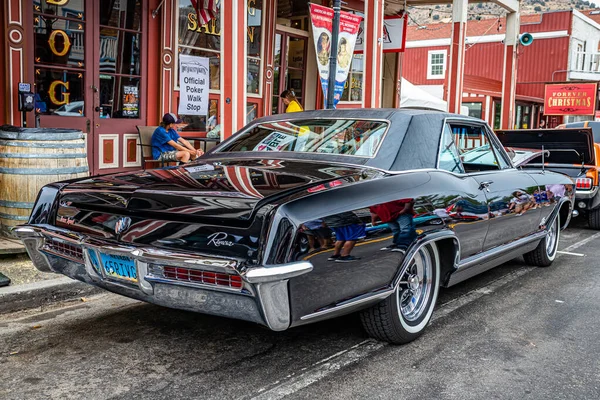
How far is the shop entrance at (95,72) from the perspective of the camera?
7.73 meters

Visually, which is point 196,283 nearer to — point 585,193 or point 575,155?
point 585,193

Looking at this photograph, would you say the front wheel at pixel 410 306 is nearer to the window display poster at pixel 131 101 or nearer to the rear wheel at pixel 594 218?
the rear wheel at pixel 594 218

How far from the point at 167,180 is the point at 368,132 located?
54.5 inches

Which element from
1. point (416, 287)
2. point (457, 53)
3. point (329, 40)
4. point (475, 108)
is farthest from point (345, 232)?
point (475, 108)

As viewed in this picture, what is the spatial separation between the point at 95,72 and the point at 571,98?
78.9 ft

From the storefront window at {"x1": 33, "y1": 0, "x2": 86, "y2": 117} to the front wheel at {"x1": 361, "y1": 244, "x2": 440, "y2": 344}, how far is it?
5.71 m

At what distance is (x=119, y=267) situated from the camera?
3.09 metres

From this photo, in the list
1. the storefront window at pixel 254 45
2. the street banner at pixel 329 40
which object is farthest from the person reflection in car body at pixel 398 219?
the storefront window at pixel 254 45

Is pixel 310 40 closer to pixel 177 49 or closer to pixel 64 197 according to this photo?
pixel 177 49

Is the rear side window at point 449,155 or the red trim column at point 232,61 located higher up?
the red trim column at point 232,61

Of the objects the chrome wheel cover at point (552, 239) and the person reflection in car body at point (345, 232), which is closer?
the person reflection in car body at point (345, 232)

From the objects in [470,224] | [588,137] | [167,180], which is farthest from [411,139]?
[588,137]

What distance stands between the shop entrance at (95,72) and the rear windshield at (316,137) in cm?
424

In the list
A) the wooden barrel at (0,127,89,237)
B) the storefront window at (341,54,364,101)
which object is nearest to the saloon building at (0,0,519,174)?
the storefront window at (341,54,364,101)
